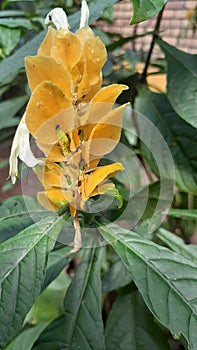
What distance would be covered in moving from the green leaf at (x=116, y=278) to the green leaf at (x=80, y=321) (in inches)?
3.7

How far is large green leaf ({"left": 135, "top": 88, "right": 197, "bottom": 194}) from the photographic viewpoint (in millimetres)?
630

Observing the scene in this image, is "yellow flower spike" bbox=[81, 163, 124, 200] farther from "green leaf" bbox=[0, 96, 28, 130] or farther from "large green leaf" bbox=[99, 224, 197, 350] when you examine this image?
"green leaf" bbox=[0, 96, 28, 130]

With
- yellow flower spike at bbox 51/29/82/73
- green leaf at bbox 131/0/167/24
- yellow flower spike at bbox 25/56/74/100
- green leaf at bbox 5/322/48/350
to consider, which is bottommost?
green leaf at bbox 5/322/48/350

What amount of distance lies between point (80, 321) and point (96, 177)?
0.21m

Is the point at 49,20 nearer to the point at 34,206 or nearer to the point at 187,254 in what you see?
the point at 34,206

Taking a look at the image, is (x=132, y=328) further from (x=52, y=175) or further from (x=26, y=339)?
(x=52, y=175)

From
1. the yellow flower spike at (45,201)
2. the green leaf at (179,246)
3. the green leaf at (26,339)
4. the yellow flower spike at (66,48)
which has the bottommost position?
the green leaf at (26,339)

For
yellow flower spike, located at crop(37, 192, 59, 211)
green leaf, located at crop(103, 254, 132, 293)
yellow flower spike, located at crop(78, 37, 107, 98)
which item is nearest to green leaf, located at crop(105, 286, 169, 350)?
green leaf, located at crop(103, 254, 132, 293)

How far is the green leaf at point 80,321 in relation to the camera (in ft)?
1.56

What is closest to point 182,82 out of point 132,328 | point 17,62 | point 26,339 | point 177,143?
point 177,143

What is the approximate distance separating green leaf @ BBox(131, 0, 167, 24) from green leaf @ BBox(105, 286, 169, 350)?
38 centimetres

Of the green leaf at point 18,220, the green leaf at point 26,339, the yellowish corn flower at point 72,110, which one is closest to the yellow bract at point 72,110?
the yellowish corn flower at point 72,110

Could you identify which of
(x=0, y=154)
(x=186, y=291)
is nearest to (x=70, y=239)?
(x=186, y=291)

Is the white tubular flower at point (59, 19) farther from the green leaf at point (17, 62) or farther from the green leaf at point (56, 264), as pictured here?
the green leaf at point (56, 264)
